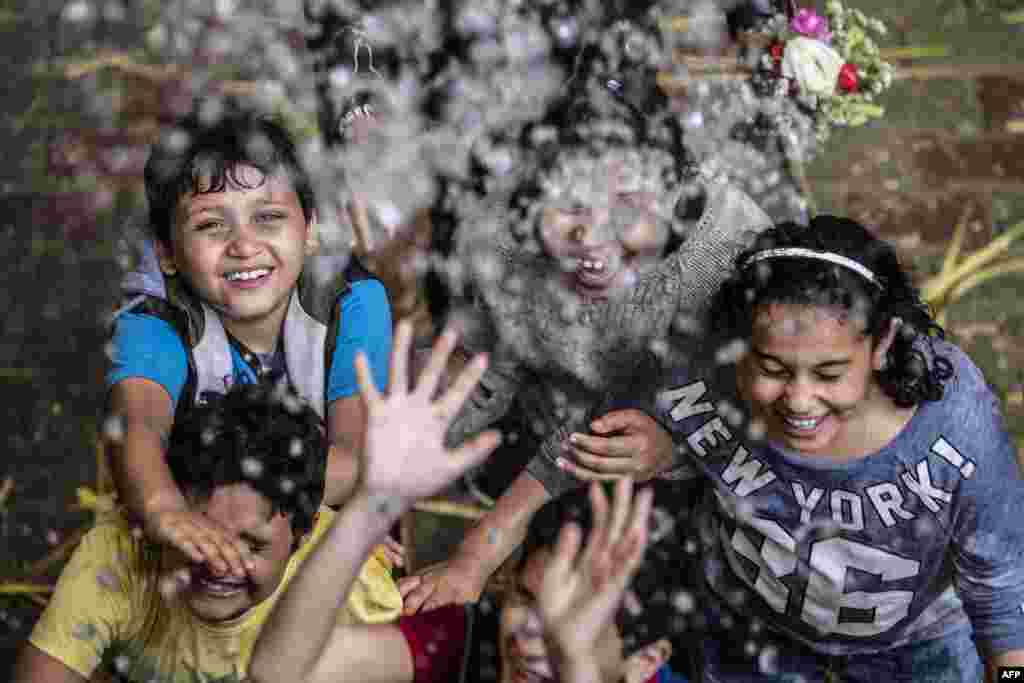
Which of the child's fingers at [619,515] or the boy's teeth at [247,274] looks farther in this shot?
the boy's teeth at [247,274]

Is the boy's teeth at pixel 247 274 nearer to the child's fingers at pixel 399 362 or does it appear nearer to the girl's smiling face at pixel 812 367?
the child's fingers at pixel 399 362

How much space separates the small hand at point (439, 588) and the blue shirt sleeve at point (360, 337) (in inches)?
11.9

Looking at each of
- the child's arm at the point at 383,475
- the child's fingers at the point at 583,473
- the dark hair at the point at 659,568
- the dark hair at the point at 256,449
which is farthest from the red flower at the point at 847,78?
the child's arm at the point at 383,475

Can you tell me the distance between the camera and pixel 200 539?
5.90 ft

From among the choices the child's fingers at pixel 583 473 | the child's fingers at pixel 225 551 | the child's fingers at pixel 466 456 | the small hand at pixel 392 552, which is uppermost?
the child's fingers at pixel 466 456

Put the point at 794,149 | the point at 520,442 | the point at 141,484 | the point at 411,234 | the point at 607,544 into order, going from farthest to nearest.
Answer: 1. the point at 794,149
2. the point at 411,234
3. the point at 520,442
4. the point at 141,484
5. the point at 607,544

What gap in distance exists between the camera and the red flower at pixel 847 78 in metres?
2.72

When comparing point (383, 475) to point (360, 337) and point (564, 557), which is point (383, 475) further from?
point (360, 337)

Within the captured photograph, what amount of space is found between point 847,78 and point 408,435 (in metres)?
1.49

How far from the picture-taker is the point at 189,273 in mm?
2135

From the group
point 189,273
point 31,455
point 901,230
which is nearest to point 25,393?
point 31,455

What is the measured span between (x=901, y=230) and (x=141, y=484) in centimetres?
187

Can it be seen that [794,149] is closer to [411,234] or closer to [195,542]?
[411,234]

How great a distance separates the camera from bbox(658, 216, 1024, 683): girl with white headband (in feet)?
6.04
